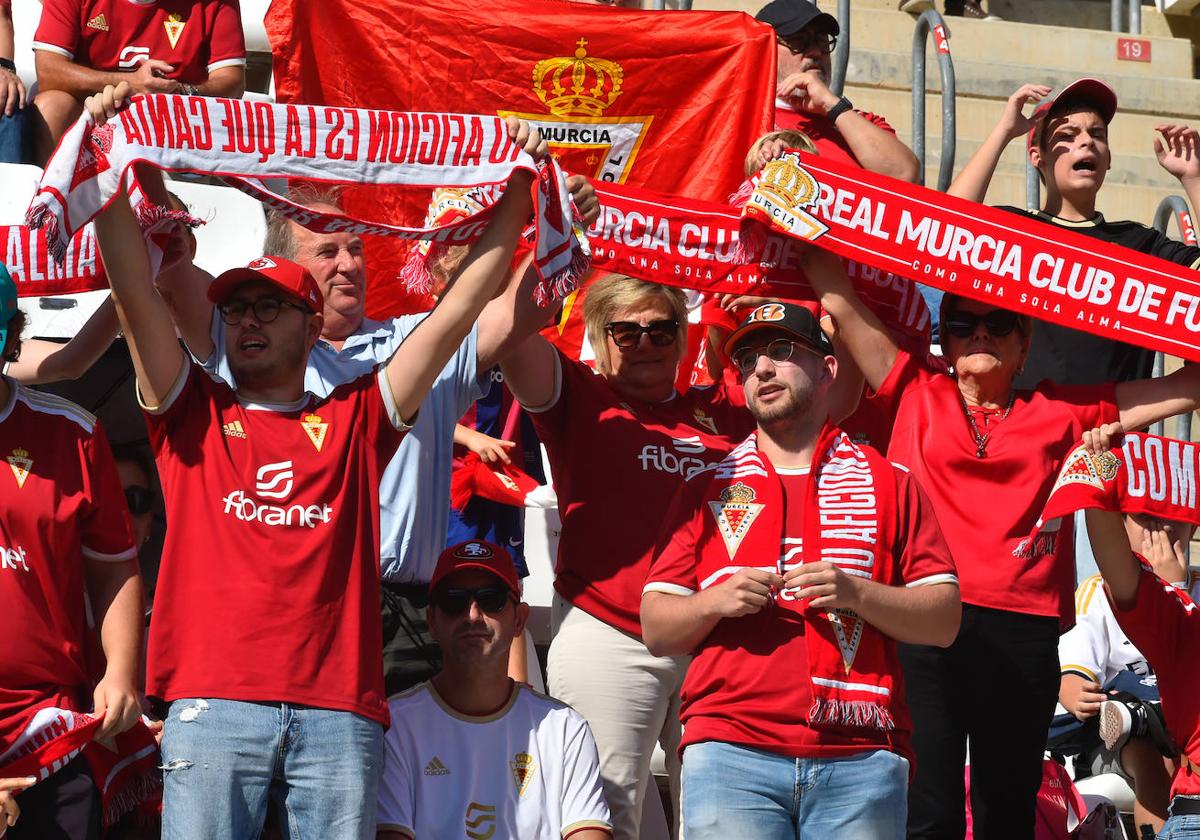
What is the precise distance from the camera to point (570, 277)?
15.2 ft

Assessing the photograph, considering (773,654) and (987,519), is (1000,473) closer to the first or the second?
(987,519)

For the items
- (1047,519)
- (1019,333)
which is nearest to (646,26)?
(1019,333)

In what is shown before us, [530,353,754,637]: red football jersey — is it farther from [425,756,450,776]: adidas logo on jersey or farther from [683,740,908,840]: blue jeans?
[683,740,908,840]: blue jeans

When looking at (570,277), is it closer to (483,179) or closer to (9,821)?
(483,179)

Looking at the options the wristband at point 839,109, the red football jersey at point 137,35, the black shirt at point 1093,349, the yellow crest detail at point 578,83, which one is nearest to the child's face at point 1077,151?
the black shirt at point 1093,349

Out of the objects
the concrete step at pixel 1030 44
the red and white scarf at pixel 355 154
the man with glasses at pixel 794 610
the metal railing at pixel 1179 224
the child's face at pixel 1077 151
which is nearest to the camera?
the man with glasses at pixel 794 610

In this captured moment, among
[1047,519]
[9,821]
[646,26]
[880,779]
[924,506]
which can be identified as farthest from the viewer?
[646,26]

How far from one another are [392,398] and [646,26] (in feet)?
11.5

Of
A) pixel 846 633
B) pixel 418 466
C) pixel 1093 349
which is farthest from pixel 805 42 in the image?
pixel 846 633

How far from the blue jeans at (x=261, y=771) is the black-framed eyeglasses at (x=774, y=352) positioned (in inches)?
52.8

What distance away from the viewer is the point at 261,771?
155 inches

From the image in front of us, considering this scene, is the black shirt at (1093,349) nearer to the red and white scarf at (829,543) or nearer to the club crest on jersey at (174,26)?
the red and white scarf at (829,543)

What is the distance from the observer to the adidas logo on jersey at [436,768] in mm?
4574

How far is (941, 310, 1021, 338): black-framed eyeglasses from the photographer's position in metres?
5.05
